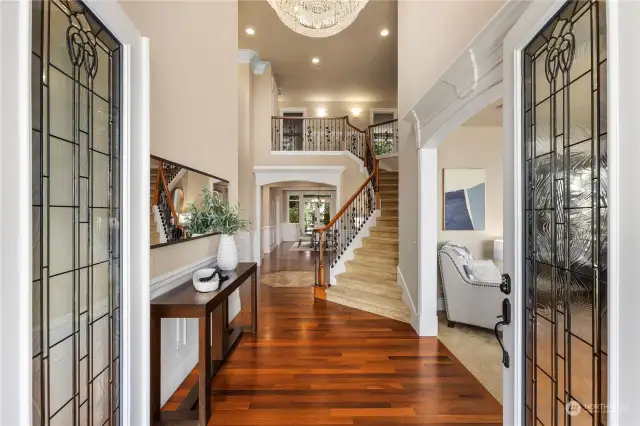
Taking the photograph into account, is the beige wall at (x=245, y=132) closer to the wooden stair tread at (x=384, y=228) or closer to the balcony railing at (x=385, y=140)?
the wooden stair tread at (x=384, y=228)

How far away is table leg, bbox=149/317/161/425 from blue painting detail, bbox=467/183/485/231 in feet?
15.9

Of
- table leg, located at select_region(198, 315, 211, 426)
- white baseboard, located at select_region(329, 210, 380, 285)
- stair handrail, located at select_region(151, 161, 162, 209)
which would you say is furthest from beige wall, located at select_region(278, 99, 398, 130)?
table leg, located at select_region(198, 315, 211, 426)

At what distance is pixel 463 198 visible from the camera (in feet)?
17.0

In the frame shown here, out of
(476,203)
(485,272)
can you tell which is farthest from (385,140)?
(485,272)

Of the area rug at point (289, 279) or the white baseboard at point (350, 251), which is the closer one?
the white baseboard at point (350, 251)

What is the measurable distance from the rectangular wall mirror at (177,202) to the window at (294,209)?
1265 centimetres

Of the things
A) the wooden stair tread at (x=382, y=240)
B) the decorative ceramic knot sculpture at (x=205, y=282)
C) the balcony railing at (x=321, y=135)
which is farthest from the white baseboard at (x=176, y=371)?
the balcony railing at (x=321, y=135)

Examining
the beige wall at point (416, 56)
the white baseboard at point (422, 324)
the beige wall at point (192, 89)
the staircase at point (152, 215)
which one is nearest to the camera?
the staircase at point (152, 215)

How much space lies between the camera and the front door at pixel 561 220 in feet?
3.59

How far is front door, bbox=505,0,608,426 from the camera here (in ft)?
3.59

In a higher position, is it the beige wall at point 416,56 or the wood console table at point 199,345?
the beige wall at point 416,56

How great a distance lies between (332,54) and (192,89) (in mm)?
5802
